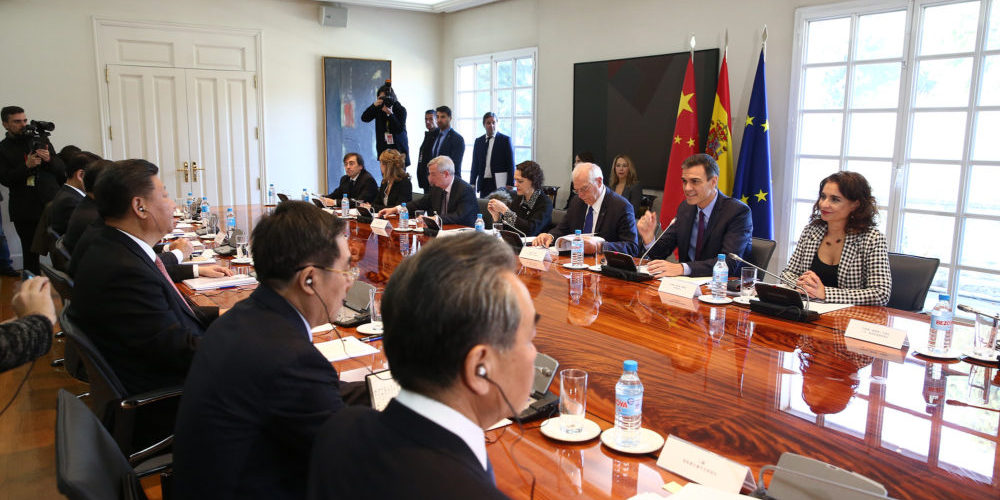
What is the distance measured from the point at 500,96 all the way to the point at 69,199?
4981 mm

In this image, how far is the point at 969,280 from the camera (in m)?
4.54

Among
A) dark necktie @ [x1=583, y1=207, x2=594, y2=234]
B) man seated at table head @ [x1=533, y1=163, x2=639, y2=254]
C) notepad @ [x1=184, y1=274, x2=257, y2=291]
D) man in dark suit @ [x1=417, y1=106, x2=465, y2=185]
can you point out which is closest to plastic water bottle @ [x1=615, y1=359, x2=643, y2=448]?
notepad @ [x1=184, y1=274, x2=257, y2=291]

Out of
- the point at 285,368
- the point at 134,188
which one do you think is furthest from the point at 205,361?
the point at 134,188

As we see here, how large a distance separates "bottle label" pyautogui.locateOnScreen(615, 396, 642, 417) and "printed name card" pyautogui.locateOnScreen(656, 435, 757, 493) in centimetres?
10

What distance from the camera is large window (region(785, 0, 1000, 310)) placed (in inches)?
172

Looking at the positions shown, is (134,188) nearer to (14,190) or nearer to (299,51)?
(14,190)

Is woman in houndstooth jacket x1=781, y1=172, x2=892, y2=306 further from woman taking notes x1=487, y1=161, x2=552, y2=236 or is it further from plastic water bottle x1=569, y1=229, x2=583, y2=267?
woman taking notes x1=487, y1=161, x2=552, y2=236

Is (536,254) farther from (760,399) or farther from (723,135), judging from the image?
(723,135)

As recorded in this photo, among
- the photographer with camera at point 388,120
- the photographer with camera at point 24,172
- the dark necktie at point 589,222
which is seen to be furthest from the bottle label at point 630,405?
the photographer with camera at point 388,120

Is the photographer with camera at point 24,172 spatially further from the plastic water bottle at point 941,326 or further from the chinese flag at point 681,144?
the plastic water bottle at point 941,326

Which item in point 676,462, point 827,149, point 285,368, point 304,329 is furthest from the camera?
point 827,149

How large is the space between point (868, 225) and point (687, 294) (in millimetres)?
864

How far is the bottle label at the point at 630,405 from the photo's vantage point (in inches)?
60.4

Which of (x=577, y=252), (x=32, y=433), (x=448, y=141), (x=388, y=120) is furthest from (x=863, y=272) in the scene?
(x=388, y=120)
